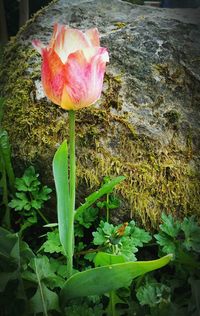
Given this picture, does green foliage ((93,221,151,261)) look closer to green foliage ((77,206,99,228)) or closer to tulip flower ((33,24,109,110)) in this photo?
green foliage ((77,206,99,228))

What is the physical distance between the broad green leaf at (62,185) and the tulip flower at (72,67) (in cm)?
18

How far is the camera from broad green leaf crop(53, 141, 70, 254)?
3.42 ft

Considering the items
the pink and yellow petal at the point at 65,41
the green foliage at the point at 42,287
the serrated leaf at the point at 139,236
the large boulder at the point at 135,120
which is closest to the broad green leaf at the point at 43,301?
the green foliage at the point at 42,287

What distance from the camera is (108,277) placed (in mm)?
938

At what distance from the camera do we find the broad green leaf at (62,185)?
3.42ft

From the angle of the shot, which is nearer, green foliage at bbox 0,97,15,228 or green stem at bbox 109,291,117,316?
green stem at bbox 109,291,117,316

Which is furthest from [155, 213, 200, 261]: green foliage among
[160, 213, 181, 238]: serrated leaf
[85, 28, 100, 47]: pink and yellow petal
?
[85, 28, 100, 47]: pink and yellow petal

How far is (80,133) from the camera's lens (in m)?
1.36

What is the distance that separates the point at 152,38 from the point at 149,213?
613mm

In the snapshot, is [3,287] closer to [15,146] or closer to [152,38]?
[15,146]

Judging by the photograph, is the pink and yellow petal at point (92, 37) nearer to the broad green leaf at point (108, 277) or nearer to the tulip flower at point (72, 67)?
the tulip flower at point (72, 67)

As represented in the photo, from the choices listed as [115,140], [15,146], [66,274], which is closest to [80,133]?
[115,140]

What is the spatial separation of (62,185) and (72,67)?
30 centimetres

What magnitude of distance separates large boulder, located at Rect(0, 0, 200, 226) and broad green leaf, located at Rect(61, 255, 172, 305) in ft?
1.08
